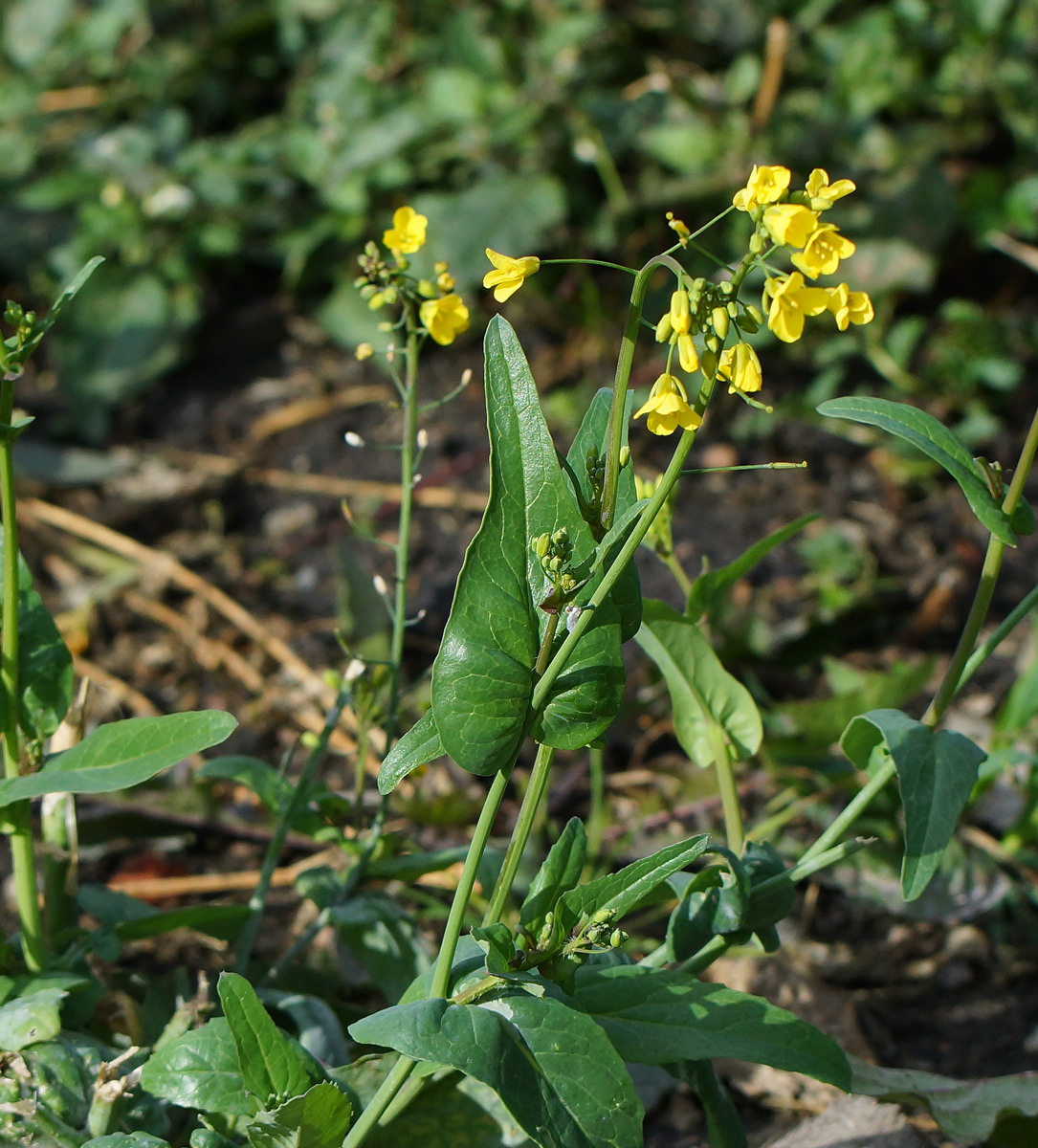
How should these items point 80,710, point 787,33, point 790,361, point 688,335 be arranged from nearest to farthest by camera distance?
point 688,335, point 80,710, point 790,361, point 787,33

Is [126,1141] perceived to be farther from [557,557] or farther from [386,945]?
[557,557]

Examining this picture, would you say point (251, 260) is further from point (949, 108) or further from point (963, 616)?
point (963, 616)

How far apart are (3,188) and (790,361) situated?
8.69 feet

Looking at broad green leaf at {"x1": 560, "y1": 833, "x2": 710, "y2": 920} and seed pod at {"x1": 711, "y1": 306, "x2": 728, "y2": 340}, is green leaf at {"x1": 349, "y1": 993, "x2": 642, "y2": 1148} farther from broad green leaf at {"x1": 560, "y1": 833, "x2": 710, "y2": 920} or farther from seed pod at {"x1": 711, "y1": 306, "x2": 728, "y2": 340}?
seed pod at {"x1": 711, "y1": 306, "x2": 728, "y2": 340}

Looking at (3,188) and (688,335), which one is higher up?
(688,335)

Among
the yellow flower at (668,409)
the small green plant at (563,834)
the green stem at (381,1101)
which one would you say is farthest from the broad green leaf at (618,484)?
the green stem at (381,1101)

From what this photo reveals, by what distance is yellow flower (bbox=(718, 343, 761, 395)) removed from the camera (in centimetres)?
100

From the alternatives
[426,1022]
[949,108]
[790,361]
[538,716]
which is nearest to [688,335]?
[538,716]

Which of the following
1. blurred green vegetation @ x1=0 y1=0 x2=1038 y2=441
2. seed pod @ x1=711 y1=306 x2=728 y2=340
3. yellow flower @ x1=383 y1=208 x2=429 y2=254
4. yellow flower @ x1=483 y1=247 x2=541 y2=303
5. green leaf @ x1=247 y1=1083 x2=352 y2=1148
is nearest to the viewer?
seed pod @ x1=711 y1=306 x2=728 y2=340

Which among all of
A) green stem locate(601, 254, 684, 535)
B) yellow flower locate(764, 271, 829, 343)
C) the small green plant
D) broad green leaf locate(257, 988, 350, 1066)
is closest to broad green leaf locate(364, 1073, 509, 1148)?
the small green plant

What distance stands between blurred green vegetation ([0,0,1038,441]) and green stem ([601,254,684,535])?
7.16ft

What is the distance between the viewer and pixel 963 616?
2758 millimetres

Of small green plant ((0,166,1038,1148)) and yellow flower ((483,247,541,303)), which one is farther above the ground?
yellow flower ((483,247,541,303))

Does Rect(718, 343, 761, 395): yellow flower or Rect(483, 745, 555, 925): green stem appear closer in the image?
Rect(718, 343, 761, 395): yellow flower
